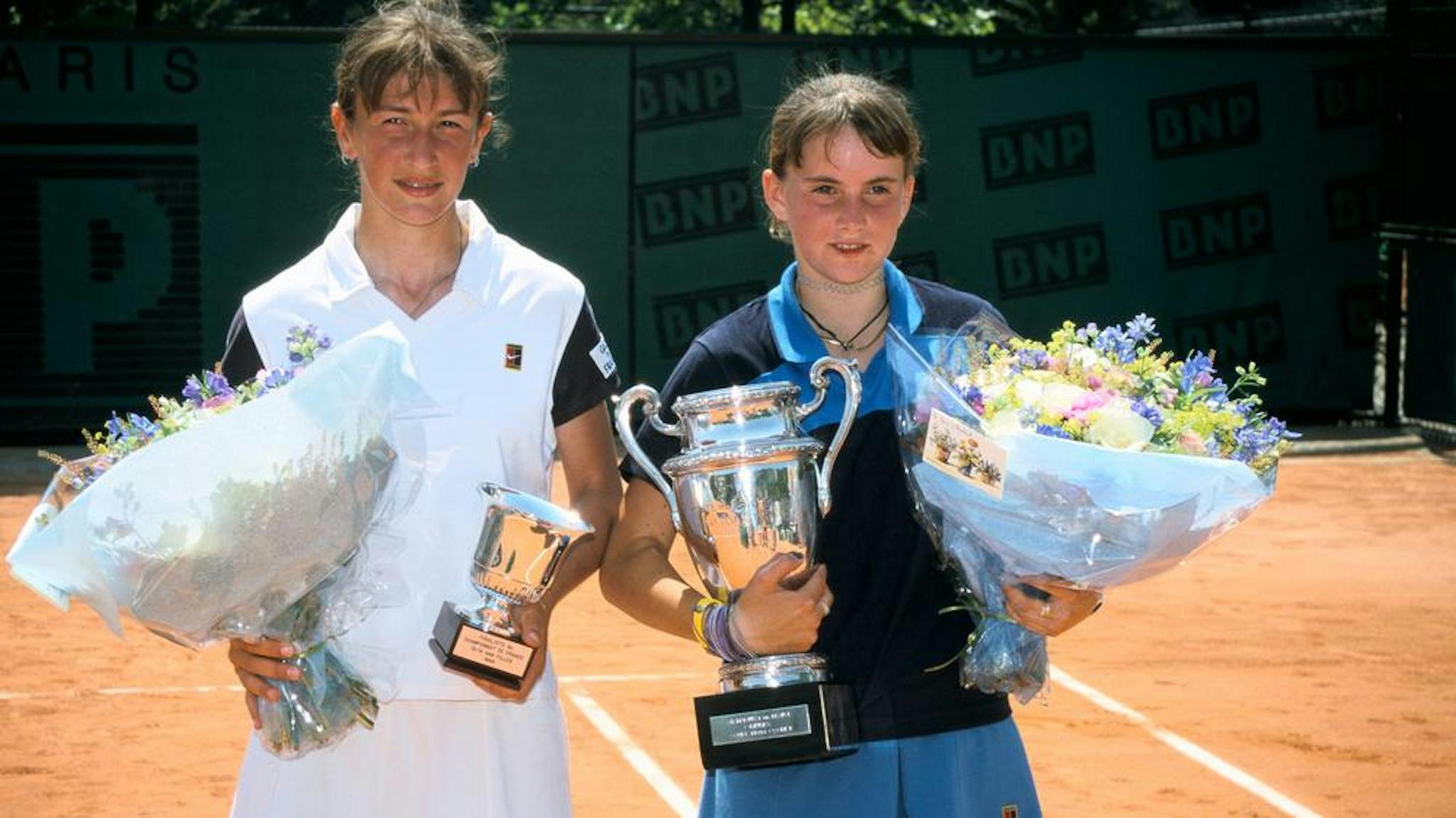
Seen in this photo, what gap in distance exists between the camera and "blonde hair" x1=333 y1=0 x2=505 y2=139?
302 centimetres

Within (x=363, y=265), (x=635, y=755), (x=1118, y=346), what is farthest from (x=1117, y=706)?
(x=363, y=265)

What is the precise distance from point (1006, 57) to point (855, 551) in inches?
450

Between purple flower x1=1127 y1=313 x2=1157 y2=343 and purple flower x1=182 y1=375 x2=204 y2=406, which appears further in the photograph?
purple flower x1=1127 y1=313 x2=1157 y2=343

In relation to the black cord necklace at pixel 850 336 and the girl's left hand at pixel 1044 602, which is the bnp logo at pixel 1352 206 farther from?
the girl's left hand at pixel 1044 602

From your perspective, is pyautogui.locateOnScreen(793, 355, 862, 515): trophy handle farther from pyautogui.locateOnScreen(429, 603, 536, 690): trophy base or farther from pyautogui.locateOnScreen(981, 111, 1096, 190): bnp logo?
pyautogui.locateOnScreen(981, 111, 1096, 190): bnp logo

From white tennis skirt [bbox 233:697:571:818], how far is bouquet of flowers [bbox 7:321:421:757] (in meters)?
0.09

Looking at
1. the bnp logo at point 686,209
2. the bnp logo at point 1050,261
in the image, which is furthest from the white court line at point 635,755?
the bnp logo at point 1050,261

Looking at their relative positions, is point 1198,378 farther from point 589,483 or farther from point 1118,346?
point 589,483

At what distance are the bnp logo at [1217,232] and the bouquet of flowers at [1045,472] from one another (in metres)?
11.3

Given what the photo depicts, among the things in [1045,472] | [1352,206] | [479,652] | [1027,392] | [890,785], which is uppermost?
[1352,206]

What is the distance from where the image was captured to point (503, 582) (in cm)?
285

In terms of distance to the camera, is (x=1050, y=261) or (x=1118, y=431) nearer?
(x=1118, y=431)

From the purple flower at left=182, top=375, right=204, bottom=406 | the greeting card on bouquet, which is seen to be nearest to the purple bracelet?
the greeting card on bouquet

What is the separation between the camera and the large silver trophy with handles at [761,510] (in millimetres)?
2812
